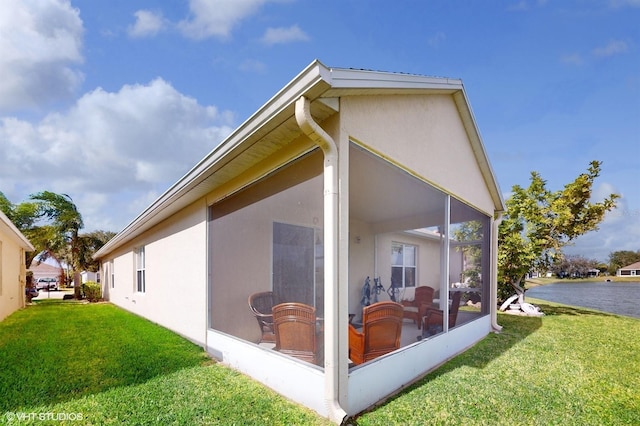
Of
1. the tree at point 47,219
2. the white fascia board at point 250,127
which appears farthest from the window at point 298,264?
the tree at point 47,219

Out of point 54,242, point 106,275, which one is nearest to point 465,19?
point 106,275

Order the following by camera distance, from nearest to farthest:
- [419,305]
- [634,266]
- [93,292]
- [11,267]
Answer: [419,305] → [11,267] → [93,292] → [634,266]

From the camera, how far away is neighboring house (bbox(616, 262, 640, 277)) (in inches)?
1781

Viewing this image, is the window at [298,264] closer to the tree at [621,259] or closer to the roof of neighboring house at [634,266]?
the roof of neighboring house at [634,266]

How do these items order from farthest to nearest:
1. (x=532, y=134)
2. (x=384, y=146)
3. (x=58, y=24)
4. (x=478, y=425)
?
(x=532, y=134), (x=58, y=24), (x=384, y=146), (x=478, y=425)

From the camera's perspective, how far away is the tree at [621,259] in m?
49.6

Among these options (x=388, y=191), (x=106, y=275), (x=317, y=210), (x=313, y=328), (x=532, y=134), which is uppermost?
(x=532, y=134)

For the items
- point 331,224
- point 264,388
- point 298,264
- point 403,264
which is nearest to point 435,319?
point 298,264

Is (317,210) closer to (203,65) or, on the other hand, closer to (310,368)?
(310,368)

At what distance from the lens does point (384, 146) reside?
4.27 m

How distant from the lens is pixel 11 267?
12.6 m

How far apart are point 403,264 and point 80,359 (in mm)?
8125

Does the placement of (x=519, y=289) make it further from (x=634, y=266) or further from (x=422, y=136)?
(x=634, y=266)

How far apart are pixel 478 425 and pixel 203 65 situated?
38.0 feet
